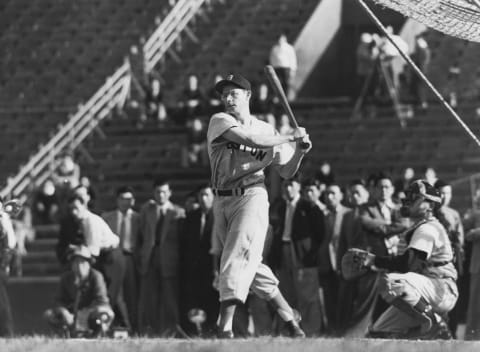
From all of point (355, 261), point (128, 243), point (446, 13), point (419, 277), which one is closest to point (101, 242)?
point (128, 243)

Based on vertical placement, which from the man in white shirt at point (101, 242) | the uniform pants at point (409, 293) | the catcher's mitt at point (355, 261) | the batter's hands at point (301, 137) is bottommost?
the uniform pants at point (409, 293)

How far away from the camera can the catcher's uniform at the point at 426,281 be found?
15.4 meters

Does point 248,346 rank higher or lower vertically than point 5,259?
lower

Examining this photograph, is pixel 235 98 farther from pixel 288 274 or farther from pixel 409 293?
pixel 288 274

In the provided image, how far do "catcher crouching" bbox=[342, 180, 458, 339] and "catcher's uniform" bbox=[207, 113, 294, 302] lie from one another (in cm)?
127

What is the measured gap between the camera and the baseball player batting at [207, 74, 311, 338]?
47.1 feet

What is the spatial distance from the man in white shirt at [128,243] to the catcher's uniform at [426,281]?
5733mm

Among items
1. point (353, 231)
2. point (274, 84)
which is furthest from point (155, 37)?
point (274, 84)

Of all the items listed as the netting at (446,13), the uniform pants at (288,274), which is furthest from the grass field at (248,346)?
the uniform pants at (288,274)

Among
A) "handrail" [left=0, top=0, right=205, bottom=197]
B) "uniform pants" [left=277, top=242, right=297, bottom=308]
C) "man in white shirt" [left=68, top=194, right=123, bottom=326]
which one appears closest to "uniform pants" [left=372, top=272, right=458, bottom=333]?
"uniform pants" [left=277, top=242, right=297, bottom=308]

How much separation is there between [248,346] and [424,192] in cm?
361

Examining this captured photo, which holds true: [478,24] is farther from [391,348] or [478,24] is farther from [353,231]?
[353,231]

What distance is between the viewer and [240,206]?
14.5 metres

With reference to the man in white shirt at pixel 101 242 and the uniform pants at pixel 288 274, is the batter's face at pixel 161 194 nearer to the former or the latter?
the man in white shirt at pixel 101 242
